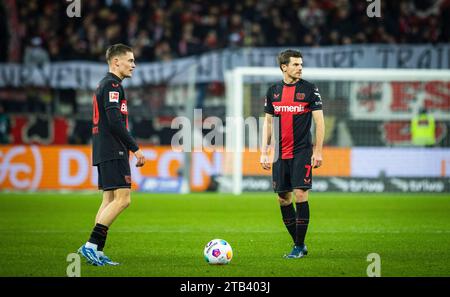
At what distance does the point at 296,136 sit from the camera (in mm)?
9297

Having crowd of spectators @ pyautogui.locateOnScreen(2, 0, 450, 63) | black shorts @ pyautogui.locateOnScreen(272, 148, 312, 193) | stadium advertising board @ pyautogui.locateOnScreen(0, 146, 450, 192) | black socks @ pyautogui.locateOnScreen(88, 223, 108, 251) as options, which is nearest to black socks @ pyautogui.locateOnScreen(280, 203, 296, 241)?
black shorts @ pyautogui.locateOnScreen(272, 148, 312, 193)

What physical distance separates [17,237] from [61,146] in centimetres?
967

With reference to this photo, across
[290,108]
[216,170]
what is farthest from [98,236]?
[216,170]

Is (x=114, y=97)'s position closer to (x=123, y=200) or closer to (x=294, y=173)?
(x=123, y=200)

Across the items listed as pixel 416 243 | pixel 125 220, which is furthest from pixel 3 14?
pixel 416 243

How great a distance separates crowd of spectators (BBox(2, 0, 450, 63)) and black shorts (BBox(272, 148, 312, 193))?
1390 cm

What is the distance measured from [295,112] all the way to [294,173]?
646 millimetres

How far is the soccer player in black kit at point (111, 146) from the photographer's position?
8430mm

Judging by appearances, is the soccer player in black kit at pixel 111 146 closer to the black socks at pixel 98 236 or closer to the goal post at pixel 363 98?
the black socks at pixel 98 236

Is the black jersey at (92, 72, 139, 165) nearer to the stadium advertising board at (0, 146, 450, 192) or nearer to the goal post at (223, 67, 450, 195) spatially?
the stadium advertising board at (0, 146, 450, 192)

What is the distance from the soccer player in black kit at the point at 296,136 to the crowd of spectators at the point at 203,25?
13759 millimetres

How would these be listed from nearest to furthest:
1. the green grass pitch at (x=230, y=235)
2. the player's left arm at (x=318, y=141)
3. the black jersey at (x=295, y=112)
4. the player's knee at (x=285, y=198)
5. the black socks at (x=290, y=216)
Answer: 1. the green grass pitch at (x=230, y=235)
2. the player's left arm at (x=318, y=141)
3. the black jersey at (x=295, y=112)
4. the player's knee at (x=285, y=198)
5. the black socks at (x=290, y=216)

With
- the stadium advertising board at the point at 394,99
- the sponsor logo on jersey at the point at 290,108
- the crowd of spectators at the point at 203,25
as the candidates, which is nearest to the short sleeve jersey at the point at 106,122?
the sponsor logo on jersey at the point at 290,108

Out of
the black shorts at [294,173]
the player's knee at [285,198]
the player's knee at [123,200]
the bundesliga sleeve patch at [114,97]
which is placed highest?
the bundesliga sleeve patch at [114,97]
